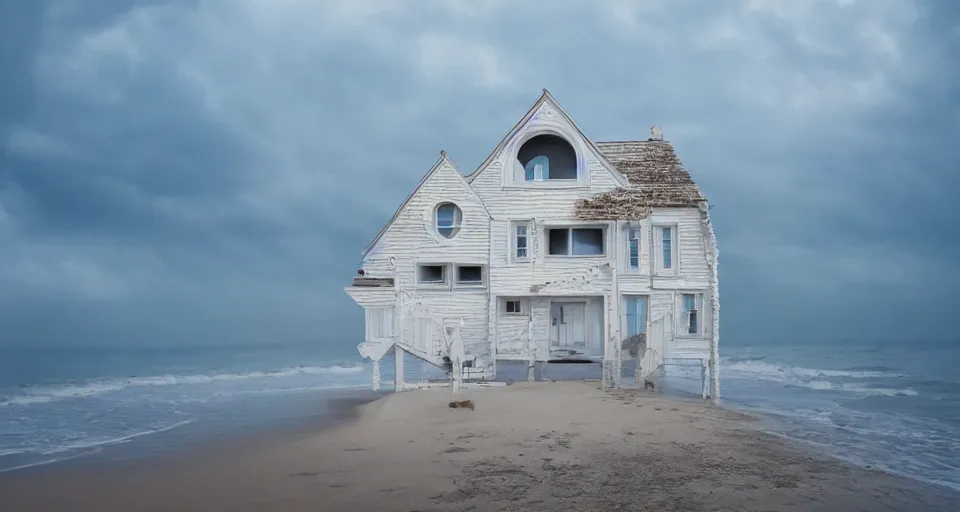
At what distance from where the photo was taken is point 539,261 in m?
25.2

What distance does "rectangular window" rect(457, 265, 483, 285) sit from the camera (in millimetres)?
26578

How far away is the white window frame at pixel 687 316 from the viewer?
24.7 meters

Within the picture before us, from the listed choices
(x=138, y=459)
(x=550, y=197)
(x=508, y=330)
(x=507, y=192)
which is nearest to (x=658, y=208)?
(x=550, y=197)

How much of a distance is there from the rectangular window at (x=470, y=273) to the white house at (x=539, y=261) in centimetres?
71

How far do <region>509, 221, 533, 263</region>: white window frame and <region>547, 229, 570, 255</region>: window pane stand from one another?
1.75 m

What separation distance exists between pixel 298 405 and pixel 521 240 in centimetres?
1053

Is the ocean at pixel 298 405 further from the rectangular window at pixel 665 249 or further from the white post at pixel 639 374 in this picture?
the rectangular window at pixel 665 249

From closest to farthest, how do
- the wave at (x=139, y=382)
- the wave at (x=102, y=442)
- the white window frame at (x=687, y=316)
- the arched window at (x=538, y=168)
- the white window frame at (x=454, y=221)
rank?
the wave at (x=102, y=442), the white window frame at (x=687, y=316), the white window frame at (x=454, y=221), the arched window at (x=538, y=168), the wave at (x=139, y=382)

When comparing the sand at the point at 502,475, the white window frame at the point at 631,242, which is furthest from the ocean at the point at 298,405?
the white window frame at the point at 631,242

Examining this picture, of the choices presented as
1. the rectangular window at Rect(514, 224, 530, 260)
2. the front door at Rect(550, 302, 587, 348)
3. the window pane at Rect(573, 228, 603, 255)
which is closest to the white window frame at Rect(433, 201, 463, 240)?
the rectangular window at Rect(514, 224, 530, 260)

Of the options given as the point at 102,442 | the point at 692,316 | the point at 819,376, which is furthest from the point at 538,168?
the point at 819,376

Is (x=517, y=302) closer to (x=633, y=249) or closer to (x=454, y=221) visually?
(x=454, y=221)

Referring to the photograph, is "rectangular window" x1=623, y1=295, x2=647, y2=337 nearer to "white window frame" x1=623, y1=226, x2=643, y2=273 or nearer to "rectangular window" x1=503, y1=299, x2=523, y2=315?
"white window frame" x1=623, y1=226, x2=643, y2=273

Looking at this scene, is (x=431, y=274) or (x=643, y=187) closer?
(x=643, y=187)
